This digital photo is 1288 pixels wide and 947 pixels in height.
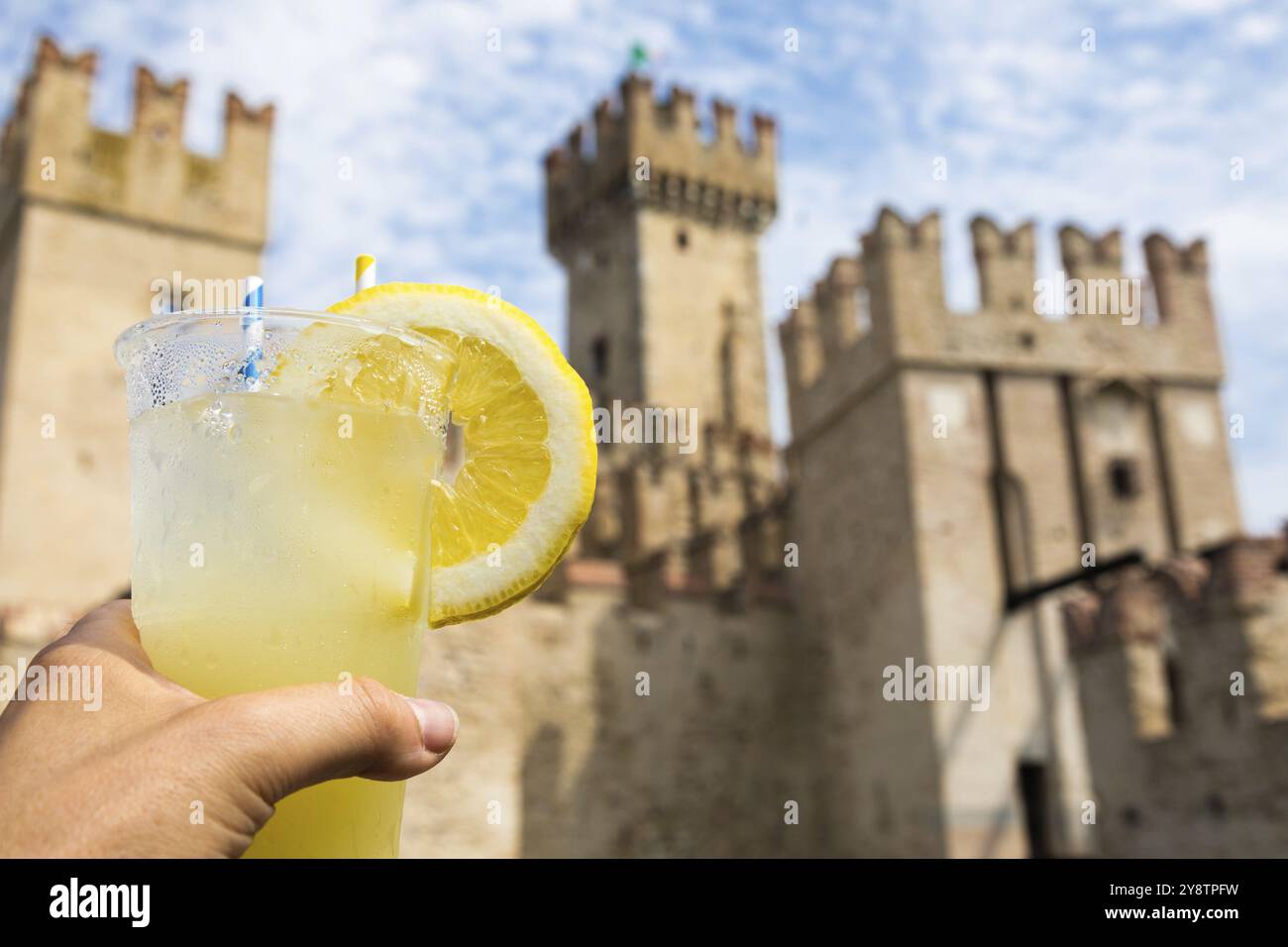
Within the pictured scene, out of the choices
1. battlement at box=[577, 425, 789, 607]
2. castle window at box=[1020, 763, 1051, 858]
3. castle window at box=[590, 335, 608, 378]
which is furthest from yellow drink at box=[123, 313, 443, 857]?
castle window at box=[590, 335, 608, 378]

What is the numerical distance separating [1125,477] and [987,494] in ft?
6.35

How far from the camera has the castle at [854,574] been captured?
11211 mm

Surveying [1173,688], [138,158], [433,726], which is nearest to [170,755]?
[433,726]

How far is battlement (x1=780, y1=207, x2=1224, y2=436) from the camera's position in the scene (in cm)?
1380

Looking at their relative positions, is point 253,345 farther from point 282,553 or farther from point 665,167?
point 665,167

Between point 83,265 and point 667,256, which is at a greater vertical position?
point 667,256

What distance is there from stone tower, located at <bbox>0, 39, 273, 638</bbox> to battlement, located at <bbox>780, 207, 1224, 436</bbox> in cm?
791

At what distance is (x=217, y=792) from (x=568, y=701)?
13.4 metres

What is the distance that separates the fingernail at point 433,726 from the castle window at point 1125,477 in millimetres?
13812

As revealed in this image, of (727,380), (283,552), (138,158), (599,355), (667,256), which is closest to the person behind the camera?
(283,552)

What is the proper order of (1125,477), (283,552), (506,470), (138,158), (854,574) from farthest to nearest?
1. (138,158)
2. (854,574)
3. (1125,477)
4. (506,470)
5. (283,552)

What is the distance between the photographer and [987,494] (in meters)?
13.4

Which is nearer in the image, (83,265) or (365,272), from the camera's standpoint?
(365,272)
